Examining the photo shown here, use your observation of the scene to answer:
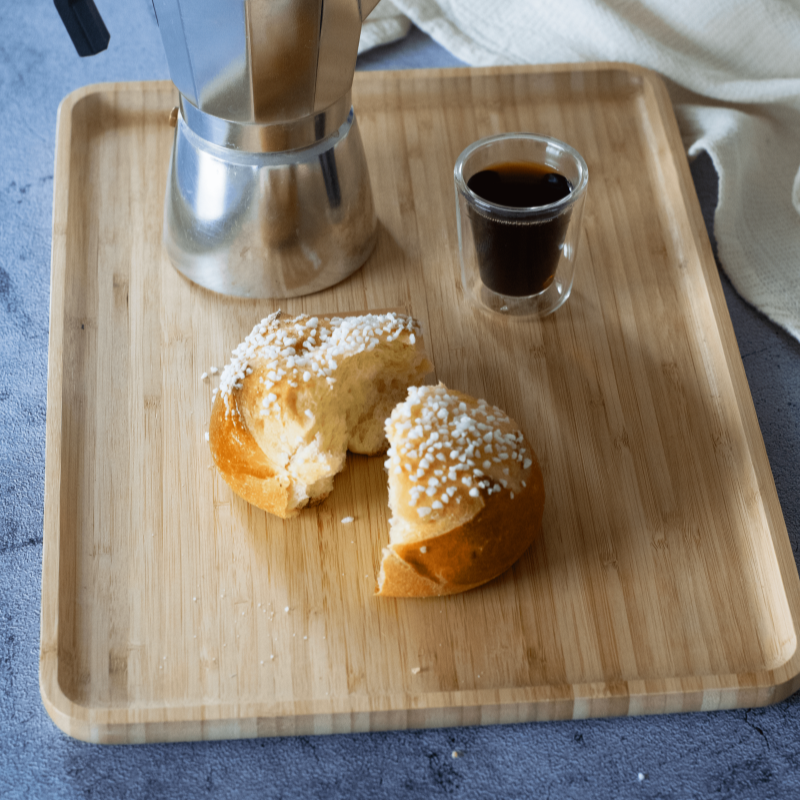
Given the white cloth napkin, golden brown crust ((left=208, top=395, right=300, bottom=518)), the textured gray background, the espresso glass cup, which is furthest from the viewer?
the white cloth napkin

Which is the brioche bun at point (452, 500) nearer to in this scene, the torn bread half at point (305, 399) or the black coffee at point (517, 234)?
the torn bread half at point (305, 399)

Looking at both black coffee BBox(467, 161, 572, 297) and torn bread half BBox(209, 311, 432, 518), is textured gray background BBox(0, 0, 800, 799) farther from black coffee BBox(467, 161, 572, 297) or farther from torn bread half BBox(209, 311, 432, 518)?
black coffee BBox(467, 161, 572, 297)

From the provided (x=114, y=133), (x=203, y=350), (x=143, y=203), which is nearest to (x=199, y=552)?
(x=203, y=350)

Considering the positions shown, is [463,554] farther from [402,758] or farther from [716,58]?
[716,58]

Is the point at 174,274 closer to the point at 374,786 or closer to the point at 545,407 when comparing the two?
the point at 545,407

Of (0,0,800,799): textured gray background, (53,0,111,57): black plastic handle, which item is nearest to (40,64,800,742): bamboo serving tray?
(0,0,800,799): textured gray background

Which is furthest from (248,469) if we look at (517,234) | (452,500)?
(517,234)
